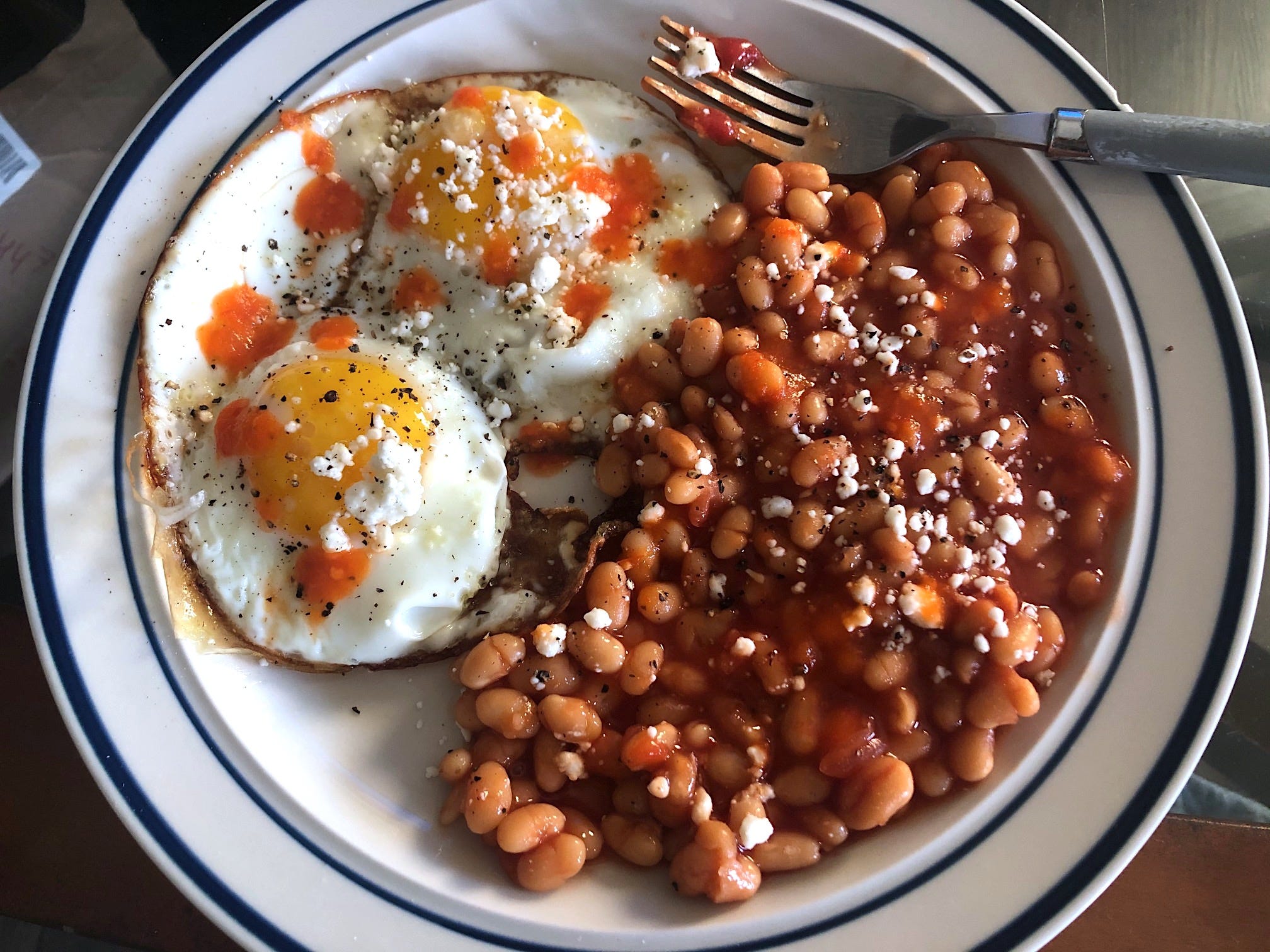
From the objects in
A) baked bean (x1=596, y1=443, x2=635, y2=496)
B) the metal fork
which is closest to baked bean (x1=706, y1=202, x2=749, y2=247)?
the metal fork

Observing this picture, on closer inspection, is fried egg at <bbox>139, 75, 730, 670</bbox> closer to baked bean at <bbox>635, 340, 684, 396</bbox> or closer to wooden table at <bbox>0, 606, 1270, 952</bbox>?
baked bean at <bbox>635, 340, 684, 396</bbox>

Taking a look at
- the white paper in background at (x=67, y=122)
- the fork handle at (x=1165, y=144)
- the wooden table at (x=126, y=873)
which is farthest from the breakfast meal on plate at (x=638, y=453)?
the white paper in background at (x=67, y=122)

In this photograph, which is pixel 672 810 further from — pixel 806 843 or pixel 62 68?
pixel 62 68

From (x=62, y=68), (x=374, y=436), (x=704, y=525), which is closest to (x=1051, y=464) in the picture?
(x=704, y=525)

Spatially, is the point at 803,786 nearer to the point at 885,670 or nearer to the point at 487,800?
the point at 885,670

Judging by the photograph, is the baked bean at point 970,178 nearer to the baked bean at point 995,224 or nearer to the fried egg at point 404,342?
the baked bean at point 995,224
